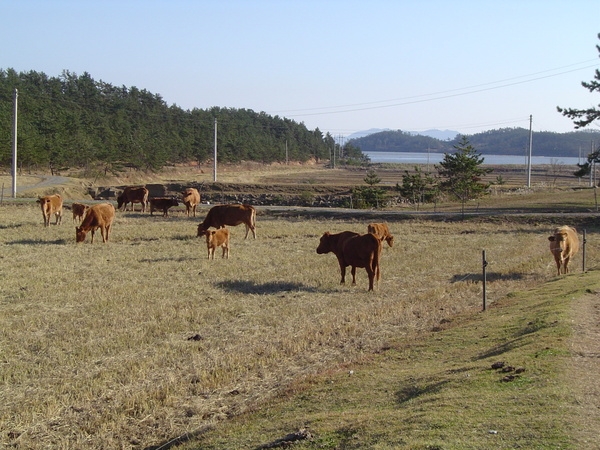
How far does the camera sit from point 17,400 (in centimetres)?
957

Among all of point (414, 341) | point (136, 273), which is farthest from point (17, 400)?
point (136, 273)

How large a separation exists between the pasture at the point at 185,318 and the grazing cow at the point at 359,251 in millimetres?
550

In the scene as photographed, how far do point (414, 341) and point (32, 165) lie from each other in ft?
227

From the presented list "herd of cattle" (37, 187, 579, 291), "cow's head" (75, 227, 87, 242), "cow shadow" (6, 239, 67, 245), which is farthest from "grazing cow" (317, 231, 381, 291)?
"cow shadow" (6, 239, 67, 245)

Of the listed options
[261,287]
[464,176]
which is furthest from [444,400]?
[464,176]

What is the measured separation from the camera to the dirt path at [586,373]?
6.80 m

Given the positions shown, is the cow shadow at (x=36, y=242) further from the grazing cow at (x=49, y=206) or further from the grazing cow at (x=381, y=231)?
the grazing cow at (x=381, y=231)

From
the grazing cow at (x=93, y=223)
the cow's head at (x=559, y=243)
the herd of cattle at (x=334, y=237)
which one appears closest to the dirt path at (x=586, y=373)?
the herd of cattle at (x=334, y=237)

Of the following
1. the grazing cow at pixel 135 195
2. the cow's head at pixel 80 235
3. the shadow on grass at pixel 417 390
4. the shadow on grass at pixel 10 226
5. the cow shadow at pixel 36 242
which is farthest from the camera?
the grazing cow at pixel 135 195

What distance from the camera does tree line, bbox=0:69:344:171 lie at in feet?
233

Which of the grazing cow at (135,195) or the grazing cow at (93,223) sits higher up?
the grazing cow at (135,195)

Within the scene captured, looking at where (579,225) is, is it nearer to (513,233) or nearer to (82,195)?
(513,233)

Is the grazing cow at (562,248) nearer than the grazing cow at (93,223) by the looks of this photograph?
Yes

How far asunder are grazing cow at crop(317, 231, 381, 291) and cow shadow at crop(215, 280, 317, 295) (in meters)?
1.31
